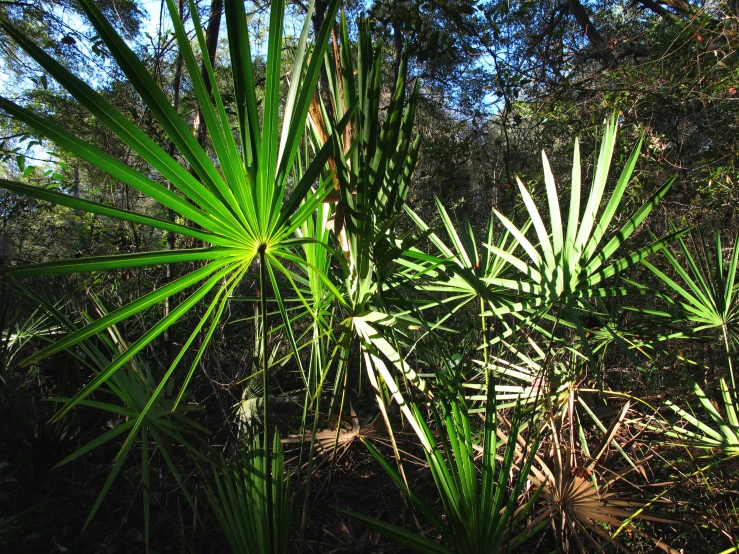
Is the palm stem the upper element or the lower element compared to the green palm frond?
lower

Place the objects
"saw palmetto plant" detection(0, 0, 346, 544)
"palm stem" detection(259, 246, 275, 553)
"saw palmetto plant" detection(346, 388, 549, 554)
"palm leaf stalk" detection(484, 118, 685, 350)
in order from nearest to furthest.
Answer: "saw palmetto plant" detection(0, 0, 346, 544) → "palm stem" detection(259, 246, 275, 553) → "saw palmetto plant" detection(346, 388, 549, 554) → "palm leaf stalk" detection(484, 118, 685, 350)

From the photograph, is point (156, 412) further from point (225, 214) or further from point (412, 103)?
point (412, 103)

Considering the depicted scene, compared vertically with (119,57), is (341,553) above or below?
below

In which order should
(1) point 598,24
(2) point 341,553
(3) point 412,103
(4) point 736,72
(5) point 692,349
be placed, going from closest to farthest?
(3) point 412,103 < (2) point 341,553 < (4) point 736,72 < (5) point 692,349 < (1) point 598,24

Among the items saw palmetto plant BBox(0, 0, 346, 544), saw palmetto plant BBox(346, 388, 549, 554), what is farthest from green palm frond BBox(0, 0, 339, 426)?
saw palmetto plant BBox(346, 388, 549, 554)

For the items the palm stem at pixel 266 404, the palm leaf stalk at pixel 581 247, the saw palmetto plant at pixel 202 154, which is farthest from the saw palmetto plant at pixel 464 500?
the saw palmetto plant at pixel 202 154

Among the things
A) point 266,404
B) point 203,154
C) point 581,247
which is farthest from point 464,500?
point 203,154

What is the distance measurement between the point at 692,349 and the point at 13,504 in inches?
176

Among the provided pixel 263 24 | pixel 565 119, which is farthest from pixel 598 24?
pixel 263 24

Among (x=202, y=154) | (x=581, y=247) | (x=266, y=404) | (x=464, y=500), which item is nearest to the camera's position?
(x=202, y=154)

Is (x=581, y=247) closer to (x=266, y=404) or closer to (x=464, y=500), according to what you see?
(x=464, y=500)

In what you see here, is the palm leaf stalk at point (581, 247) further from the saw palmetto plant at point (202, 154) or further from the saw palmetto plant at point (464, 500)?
the saw palmetto plant at point (202, 154)

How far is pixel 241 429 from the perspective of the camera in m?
2.53

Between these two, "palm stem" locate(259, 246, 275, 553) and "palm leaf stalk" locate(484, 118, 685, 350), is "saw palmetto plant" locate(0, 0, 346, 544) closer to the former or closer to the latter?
"palm stem" locate(259, 246, 275, 553)
